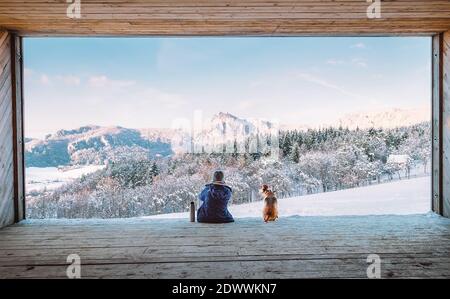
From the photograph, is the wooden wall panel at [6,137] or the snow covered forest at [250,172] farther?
the snow covered forest at [250,172]

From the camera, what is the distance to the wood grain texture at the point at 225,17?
4137mm

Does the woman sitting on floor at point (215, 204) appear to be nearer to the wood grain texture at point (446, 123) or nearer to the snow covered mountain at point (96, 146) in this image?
the snow covered mountain at point (96, 146)

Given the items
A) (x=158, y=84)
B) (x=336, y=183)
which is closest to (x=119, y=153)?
(x=158, y=84)

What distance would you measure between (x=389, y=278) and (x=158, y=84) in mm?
5645

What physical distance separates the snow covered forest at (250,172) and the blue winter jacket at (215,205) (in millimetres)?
1688

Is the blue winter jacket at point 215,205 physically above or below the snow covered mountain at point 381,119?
below

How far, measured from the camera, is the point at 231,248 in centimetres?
349

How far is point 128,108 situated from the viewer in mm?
6590

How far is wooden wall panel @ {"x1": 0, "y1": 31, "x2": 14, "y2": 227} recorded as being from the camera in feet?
16.1

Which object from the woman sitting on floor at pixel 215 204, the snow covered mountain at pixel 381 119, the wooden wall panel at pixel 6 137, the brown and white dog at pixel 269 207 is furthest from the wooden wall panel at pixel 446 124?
the wooden wall panel at pixel 6 137

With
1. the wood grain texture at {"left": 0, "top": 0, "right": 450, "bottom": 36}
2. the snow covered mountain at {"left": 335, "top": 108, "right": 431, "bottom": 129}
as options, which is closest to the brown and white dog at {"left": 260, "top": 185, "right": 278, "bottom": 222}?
the wood grain texture at {"left": 0, "top": 0, "right": 450, "bottom": 36}

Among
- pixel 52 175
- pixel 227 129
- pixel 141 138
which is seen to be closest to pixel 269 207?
pixel 227 129

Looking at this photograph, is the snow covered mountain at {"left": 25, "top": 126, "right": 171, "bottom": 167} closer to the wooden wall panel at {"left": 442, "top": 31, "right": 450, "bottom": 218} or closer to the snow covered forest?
the snow covered forest

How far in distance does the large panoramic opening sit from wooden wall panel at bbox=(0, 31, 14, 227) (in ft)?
2.82
